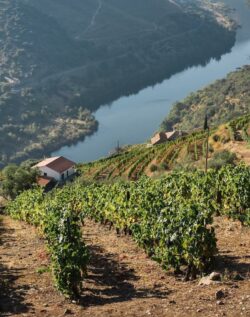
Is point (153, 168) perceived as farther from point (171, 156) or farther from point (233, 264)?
point (233, 264)

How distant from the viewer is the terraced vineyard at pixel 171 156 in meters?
68.9

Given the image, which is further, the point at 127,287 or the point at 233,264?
the point at 233,264

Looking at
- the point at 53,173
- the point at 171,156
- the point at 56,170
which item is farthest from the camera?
the point at 53,173

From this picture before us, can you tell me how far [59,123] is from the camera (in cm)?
19625

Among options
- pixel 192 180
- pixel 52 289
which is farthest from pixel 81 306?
pixel 192 180

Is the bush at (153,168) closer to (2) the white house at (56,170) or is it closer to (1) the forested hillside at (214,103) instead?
(2) the white house at (56,170)

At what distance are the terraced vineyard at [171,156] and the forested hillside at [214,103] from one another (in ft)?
205

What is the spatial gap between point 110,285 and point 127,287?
0.76 metres

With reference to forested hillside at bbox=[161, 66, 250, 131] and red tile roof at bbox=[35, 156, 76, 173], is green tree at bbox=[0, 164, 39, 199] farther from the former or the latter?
forested hillside at bbox=[161, 66, 250, 131]

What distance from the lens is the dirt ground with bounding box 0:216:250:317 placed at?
14.1 meters

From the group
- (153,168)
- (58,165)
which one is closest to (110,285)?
(153,168)

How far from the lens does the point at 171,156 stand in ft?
248

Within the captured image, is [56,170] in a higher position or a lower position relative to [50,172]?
higher

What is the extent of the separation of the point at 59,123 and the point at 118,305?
184m
